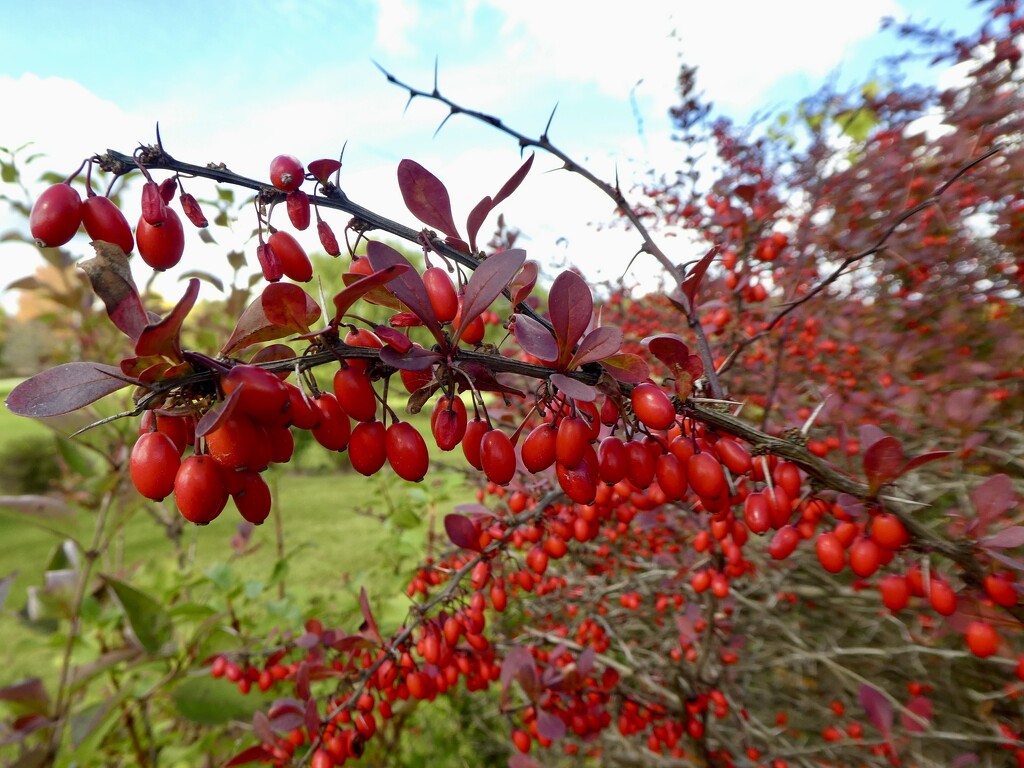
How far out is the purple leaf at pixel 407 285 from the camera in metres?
0.65

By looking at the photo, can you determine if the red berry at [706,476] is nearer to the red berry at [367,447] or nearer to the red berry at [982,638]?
the red berry at [367,447]

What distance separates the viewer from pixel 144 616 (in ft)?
5.46

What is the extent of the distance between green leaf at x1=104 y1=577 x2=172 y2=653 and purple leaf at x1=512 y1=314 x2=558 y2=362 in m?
1.55

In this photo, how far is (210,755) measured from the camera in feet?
7.29

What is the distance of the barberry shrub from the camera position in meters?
0.67

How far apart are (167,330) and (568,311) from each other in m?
0.49

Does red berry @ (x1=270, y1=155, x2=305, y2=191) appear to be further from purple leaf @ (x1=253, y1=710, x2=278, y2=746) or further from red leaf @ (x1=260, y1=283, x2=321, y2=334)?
purple leaf @ (x1=253, y1=710, x2=278, y2=746)

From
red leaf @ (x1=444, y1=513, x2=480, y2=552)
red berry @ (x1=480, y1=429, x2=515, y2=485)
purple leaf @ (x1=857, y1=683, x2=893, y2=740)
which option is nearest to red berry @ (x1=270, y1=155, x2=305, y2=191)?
red berry @ (x1=480, y1=429, x2=515, y2=485)

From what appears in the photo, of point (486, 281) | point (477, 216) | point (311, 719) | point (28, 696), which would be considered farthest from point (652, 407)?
point (28, 696)

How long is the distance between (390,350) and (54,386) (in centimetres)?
37

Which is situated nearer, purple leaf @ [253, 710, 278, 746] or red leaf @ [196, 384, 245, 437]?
red leaf @ [196, 384, 245, 437]

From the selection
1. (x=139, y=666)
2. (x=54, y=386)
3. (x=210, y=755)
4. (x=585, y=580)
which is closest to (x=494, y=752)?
(x=585, y=580)

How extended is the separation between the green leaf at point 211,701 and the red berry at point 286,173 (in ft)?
5.87

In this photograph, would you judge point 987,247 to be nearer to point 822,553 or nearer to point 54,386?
point 822,553
